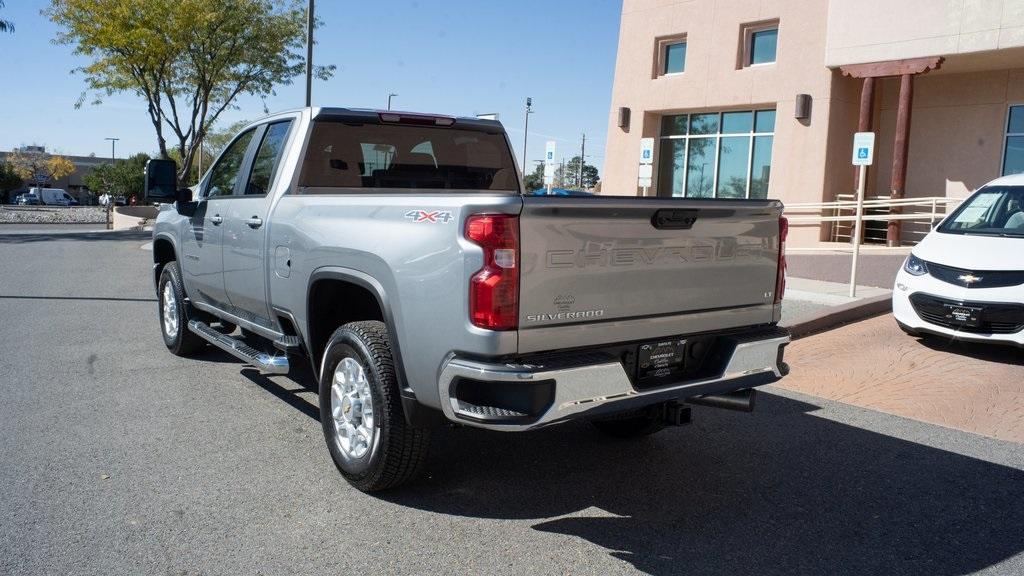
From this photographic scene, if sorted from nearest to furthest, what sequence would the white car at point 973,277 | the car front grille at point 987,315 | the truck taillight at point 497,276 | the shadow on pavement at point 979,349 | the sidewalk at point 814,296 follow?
the truck taillight at point 497,276 < the car front grille at point 987,315 < the white car at point 973,277 < the shadow on pavement at point 979,349 < the sidewalk at point 814,296

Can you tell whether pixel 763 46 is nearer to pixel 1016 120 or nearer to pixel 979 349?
pixel 1016 120

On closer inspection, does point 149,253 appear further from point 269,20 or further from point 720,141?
point 720,141

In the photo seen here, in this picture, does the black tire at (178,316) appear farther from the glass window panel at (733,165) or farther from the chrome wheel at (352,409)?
the glass window panel at (733,165)

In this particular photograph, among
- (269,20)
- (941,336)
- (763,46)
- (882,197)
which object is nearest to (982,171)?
(882,197)

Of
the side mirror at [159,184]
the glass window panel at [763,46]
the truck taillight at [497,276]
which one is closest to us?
the truck taillight at [497,276]

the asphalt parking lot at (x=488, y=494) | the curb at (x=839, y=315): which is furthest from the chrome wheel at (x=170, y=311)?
the curb at (x=839, y=315)

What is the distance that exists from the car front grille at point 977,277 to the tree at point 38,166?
9494cm

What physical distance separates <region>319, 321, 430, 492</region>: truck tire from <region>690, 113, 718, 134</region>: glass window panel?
1899 centimetres

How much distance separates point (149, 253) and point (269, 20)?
10714 mm

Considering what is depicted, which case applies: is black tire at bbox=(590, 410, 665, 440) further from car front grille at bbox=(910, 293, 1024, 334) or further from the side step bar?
car front grille at bbox=(910, 293, 1024, 334)

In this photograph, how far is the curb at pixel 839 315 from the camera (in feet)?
30.8

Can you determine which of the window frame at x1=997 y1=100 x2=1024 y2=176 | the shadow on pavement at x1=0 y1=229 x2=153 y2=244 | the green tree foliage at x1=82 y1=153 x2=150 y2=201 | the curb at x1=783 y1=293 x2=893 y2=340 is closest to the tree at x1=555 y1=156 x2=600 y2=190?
the green tree foliage at x1=82 y1=153 x2=150 y2=201

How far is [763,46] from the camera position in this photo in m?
20.6

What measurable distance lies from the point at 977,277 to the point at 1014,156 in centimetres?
1156
